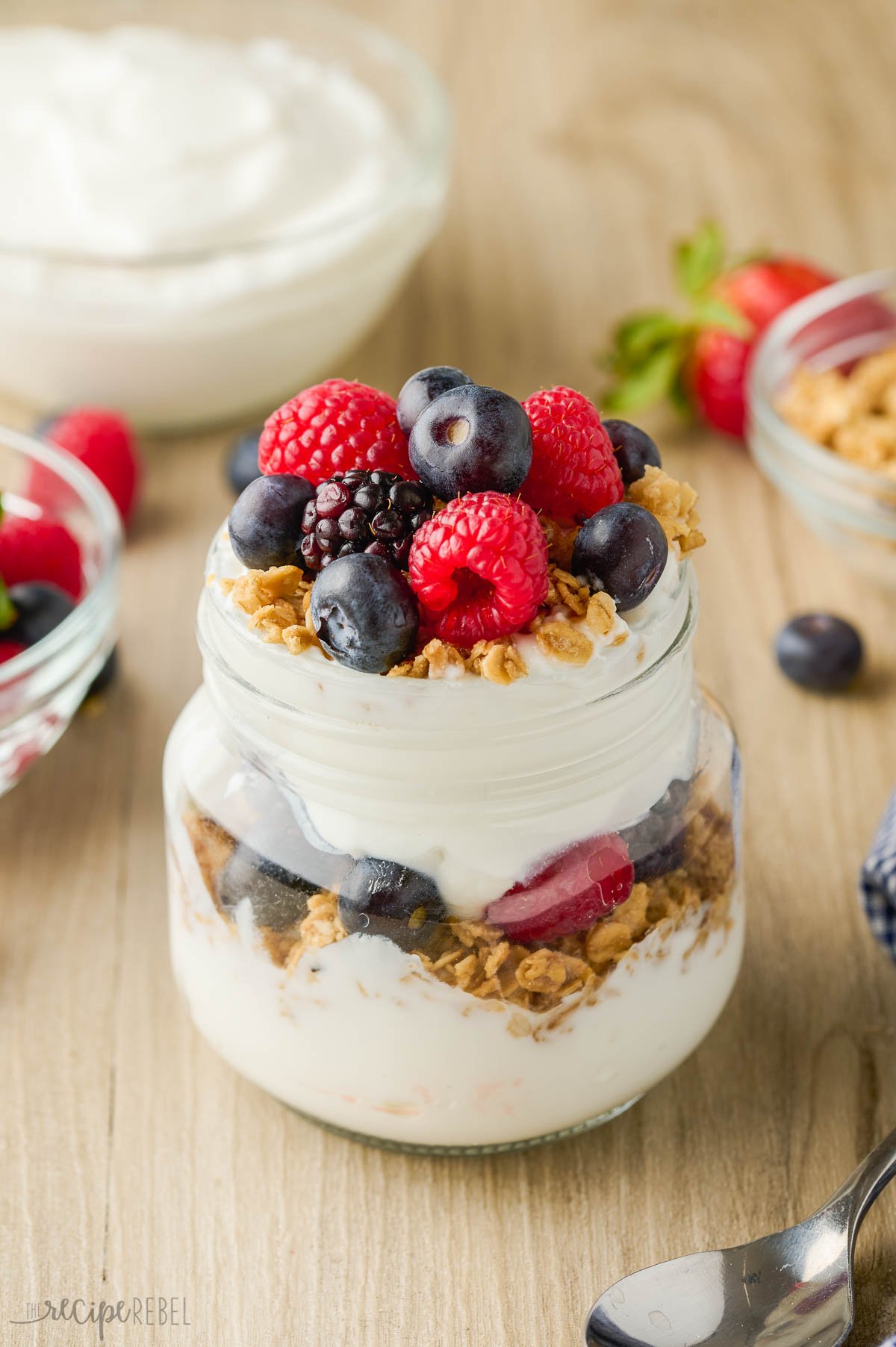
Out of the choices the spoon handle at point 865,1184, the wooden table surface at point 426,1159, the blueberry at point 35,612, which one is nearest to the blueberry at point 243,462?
the wooden table surface at point 426,1159

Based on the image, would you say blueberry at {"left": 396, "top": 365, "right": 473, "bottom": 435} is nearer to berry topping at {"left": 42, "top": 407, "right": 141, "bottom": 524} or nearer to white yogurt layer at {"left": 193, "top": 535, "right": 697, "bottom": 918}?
white yogurt layer at {"left": 193, "top": 535, "right": 697, "bottom": 918}

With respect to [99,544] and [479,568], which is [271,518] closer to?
[479,568]

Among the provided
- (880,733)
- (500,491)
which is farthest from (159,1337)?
(880,733)

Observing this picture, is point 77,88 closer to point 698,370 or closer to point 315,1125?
point 698,370

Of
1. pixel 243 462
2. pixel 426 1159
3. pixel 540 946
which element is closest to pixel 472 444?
pixel 540 946

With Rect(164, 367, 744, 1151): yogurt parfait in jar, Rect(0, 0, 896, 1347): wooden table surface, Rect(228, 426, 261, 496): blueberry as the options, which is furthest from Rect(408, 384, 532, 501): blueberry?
Rect(228, 426, 261, 496): blueberry
